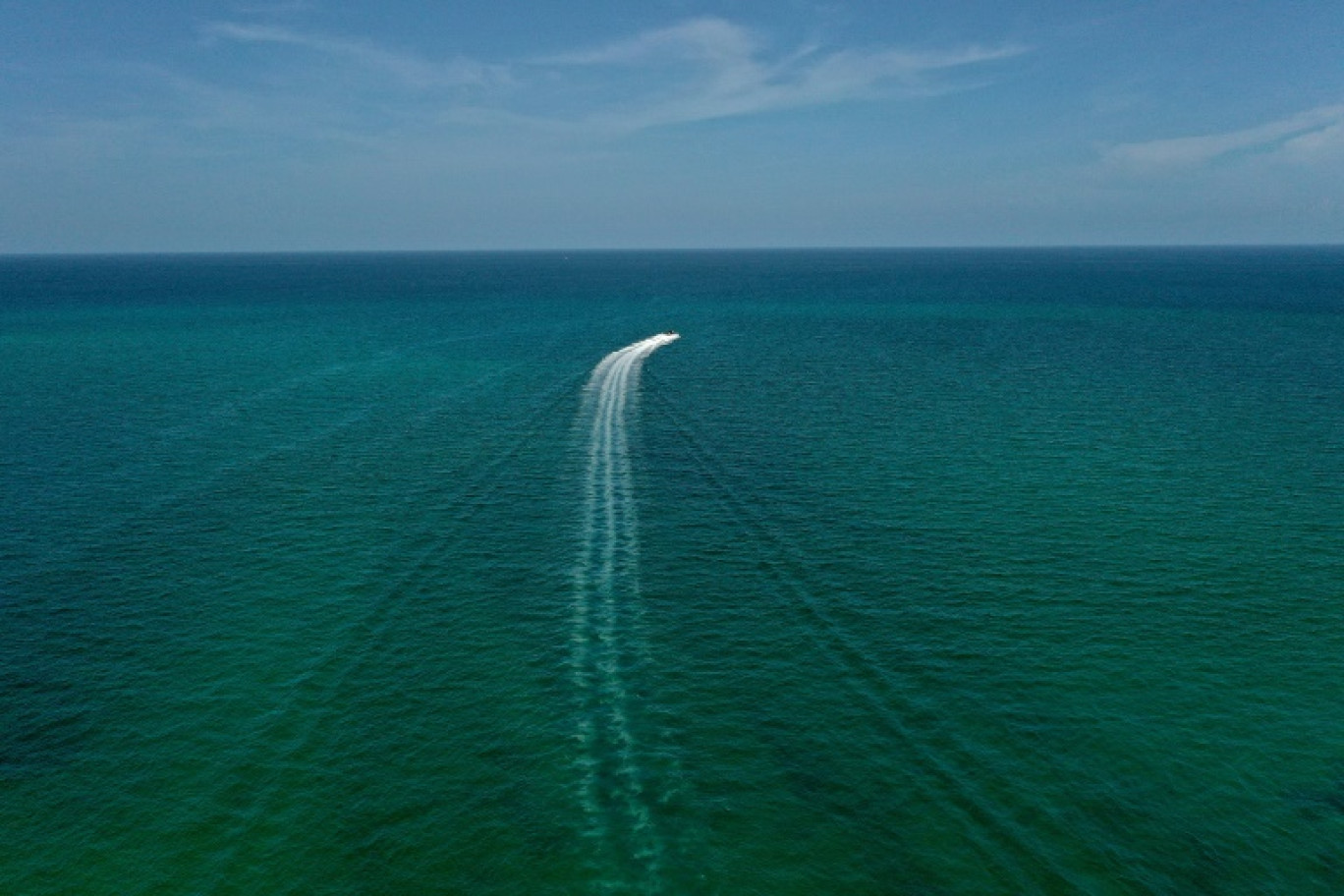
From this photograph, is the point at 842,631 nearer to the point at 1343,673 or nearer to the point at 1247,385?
the point at 1343,673

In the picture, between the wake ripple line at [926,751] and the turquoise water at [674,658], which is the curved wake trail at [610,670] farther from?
the wake ripple line at [926,751]

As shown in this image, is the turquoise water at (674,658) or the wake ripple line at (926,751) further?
the turquoise water at (674,658)

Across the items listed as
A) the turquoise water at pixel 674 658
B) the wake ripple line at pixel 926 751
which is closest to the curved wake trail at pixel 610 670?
the turquoise water at pixel 674 658

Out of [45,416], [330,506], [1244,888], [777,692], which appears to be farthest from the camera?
[45,416]

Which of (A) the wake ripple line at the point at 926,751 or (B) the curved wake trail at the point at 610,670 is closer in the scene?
(A) the wake ripple line at the point at 926,751

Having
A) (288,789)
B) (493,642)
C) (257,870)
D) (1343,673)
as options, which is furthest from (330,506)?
(1343,673)

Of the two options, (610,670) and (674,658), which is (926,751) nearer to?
(674,658)

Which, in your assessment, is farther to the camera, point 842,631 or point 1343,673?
point 842,631
